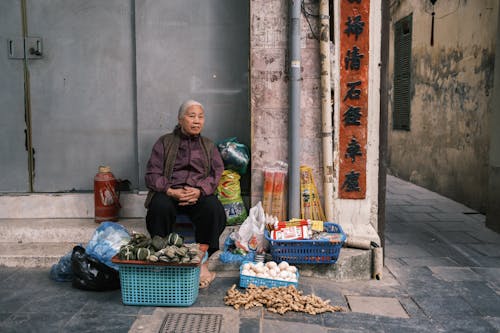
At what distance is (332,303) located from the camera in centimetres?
409

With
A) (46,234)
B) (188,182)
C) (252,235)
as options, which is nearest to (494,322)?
(252,235)

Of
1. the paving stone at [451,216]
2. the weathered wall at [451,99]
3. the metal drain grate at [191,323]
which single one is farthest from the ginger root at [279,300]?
the weathered wall at [451,99]

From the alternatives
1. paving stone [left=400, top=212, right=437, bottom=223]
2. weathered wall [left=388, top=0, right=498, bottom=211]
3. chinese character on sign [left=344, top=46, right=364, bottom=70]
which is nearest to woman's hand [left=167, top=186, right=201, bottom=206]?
chinese character on sign [left=344, top=46, right=364, bottom=70]

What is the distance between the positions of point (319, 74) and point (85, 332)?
3157 mm

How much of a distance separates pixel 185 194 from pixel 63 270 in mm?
1275

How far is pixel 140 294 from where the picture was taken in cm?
392

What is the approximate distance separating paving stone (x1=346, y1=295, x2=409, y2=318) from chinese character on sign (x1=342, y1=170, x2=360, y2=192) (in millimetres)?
1189

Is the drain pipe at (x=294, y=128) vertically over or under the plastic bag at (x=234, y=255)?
over

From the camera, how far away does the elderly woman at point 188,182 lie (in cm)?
452

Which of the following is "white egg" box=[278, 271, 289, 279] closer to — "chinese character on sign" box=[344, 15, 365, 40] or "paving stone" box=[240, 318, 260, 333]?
"paving stone" box=[240, 318, 260, 333]

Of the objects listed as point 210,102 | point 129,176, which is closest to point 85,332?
point 129,176

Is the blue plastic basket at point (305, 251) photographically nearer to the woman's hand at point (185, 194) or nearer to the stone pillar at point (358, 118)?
the stone pillar at point (358, 118)

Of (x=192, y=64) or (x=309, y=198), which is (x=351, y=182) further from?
(x=192, y=64)

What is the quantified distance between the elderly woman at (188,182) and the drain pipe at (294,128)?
2.31ft
